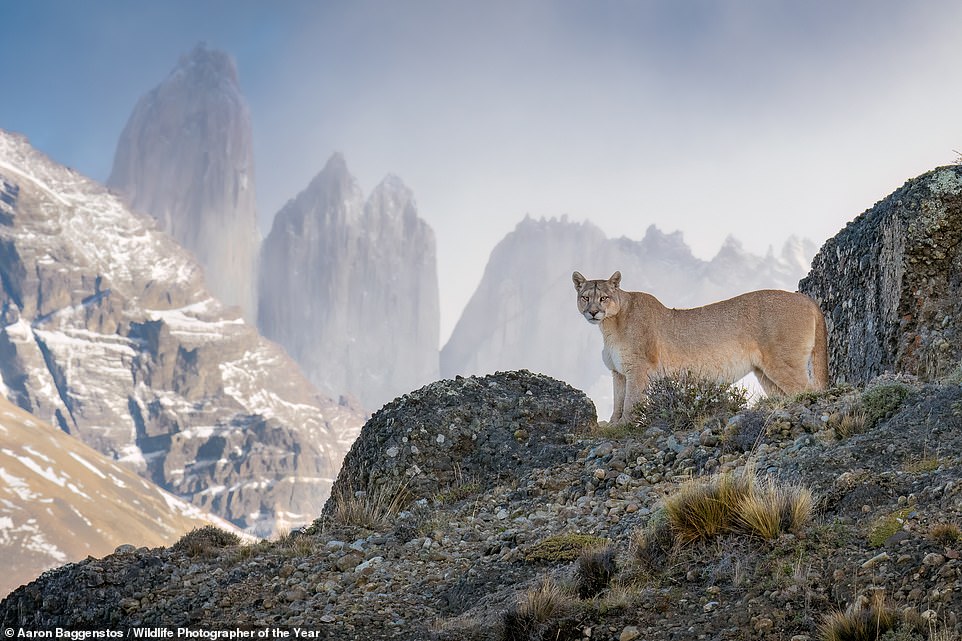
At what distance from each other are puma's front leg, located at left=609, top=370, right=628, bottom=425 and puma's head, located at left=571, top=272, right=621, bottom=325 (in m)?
1.02

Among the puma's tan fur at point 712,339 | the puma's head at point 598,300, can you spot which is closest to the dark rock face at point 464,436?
the puma's tan fur at point 712,339

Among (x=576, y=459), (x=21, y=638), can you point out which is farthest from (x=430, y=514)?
(x=21, y=638)

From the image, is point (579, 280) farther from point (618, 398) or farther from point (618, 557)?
point (618, 557)

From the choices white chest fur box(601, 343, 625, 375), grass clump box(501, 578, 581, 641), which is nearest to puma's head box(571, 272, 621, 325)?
white chest fur box(601, 343, 625, 375)

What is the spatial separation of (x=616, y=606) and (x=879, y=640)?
6.19 ft

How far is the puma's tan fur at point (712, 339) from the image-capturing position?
14.9 metres

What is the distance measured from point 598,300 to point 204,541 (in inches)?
305

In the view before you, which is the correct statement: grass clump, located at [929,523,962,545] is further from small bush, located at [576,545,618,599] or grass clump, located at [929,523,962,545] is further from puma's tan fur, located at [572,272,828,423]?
puma's tan fur, located at [572,272,828,423]

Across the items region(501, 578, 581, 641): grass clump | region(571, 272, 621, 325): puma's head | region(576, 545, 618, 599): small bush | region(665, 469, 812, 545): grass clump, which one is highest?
region(571, 272, 621, 325): puma's head

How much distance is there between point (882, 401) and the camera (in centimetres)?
1018

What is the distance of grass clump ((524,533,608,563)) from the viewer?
8500 mm

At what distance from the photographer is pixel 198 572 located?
9.66 metres

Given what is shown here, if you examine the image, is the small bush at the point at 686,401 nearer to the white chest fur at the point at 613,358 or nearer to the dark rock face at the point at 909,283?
the white chest fur at the point at 613,358

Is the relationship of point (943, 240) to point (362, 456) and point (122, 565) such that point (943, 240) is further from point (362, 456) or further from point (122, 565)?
point (122, 565)
